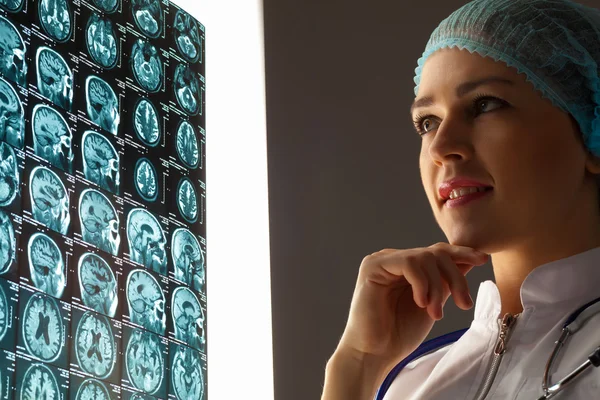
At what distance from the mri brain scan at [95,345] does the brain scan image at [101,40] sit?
57cm

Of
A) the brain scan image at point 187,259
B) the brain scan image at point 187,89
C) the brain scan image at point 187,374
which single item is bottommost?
the brain scan image at point 187,374

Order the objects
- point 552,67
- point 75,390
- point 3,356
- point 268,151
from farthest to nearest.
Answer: point 268,151 → point 75,390 → point 3,356 → point 552,67

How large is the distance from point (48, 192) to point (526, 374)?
110 cm

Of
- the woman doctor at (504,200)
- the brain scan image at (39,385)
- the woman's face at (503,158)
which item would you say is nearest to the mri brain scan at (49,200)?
the brain scan image at (39,385)

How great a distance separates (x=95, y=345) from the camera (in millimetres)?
1842

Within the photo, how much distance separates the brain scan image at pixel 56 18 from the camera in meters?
1.94

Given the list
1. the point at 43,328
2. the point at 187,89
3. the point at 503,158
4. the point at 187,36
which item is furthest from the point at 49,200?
the point at 503,158

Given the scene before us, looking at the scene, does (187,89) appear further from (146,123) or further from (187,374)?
(187,374)

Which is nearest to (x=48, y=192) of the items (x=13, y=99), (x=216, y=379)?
(x=13, y=99)

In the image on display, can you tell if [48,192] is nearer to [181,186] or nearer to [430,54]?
[181,186]

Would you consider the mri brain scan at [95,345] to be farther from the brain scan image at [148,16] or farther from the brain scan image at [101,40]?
the brain scan image at [148,16]

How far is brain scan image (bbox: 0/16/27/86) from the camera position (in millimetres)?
1806

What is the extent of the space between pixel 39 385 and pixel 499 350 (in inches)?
37.0

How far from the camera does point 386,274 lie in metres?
1.16
